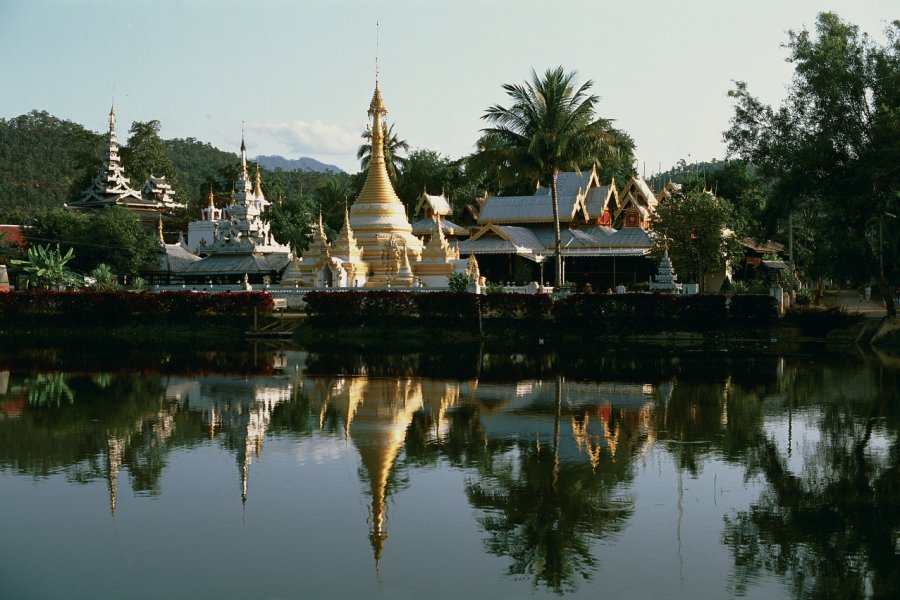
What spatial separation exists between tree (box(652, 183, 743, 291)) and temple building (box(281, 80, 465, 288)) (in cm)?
833

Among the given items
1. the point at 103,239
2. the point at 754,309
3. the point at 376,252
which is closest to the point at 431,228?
the point at 376,252

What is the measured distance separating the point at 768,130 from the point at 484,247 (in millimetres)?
15289

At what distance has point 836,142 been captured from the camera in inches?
1261

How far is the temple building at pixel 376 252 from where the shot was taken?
39.1m

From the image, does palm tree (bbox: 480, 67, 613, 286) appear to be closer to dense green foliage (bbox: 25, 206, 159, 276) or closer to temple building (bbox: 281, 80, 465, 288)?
temple building (bbox: 281, 80, 465, 288)

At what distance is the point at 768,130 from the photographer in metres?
33.9

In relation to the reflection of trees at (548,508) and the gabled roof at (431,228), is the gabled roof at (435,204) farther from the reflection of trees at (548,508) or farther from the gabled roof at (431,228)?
the reflection of trees at (548,508)

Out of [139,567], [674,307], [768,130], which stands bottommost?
[139,567]

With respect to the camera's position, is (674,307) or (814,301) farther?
(814,301)

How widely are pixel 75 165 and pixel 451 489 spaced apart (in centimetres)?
10033

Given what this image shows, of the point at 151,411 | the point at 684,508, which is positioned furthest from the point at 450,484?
the point at 151,411

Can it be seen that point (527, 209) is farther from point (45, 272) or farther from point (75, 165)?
point (75, 165)

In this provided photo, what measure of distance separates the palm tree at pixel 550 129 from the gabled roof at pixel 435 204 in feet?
43.9

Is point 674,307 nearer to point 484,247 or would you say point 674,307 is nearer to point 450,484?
point 484,247
